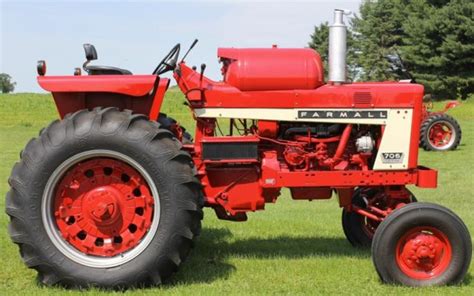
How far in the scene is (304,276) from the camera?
5.05 meters

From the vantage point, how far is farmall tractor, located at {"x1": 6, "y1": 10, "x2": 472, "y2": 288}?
4.64 m

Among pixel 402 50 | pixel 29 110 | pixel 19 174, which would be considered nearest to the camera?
pixel 19 174

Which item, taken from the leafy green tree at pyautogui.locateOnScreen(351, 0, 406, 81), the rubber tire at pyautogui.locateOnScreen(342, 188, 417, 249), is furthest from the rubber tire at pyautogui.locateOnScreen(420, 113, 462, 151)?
the leafy green tree at pyautogui.locateOnScreen(351, 0, 406, 81)

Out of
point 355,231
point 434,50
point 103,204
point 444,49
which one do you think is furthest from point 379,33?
point 103,204

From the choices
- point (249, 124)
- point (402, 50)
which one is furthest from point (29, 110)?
point (249, 124)

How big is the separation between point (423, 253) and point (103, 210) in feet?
7.92

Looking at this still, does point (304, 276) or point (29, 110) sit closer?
point (304, 276)

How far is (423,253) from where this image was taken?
4.80 metres

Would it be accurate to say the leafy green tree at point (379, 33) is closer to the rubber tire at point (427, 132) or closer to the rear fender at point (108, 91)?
the rubber tire at point (427, 132)

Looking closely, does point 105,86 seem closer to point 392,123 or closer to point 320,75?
point 320,75

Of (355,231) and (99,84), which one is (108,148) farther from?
(355,231)

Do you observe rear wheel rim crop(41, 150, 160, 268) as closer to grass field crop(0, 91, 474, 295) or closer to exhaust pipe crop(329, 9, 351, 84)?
grass field crop(0, 91, 474, 295)

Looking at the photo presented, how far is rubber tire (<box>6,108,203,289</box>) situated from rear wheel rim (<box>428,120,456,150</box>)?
1393 cm

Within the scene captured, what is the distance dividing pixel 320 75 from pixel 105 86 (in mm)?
1741
